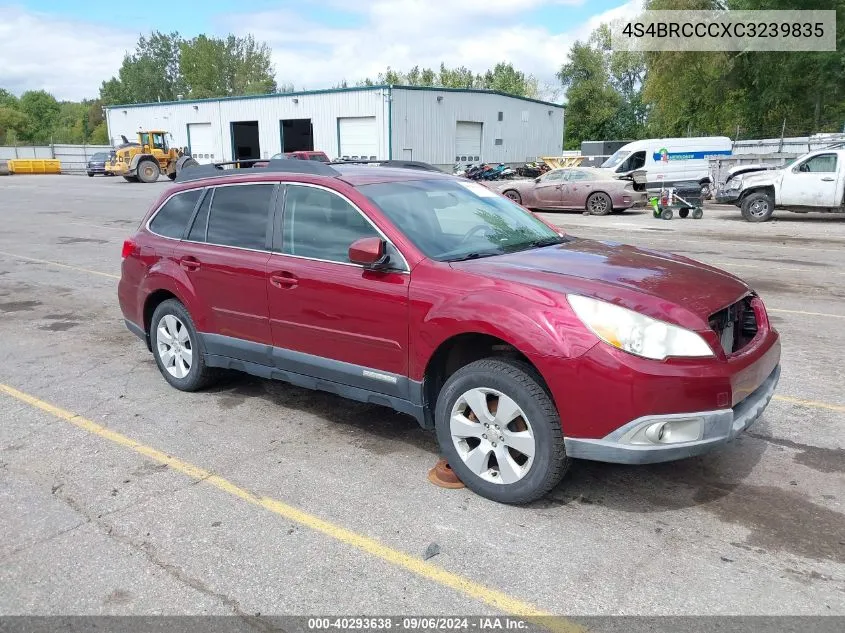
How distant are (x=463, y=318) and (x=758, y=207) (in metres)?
18.2

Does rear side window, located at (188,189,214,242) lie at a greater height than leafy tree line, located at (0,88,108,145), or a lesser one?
lesser

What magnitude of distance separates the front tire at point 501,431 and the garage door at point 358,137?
117 feet

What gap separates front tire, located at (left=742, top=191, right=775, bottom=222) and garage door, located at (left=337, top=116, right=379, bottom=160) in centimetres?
2274

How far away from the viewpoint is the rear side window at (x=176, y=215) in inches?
212

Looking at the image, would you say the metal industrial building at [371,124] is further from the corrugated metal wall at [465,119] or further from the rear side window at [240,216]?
the rear side window at [240,216]

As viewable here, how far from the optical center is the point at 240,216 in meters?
4.94

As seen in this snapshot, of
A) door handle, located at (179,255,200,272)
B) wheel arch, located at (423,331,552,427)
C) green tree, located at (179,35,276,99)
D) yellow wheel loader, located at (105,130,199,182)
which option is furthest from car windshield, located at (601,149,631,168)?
green tree, located at (179,35,276,99)

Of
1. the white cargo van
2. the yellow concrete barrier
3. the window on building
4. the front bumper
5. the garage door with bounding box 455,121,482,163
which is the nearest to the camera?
the front bumper

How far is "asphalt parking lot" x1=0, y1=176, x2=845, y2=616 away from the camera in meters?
2.92

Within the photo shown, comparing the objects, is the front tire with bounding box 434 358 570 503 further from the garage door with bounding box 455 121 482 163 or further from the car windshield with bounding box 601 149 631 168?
the garage door with bounding box 455 121 482 163

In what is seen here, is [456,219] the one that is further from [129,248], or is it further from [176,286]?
[129,248]

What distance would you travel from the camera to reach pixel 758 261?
38.7ft

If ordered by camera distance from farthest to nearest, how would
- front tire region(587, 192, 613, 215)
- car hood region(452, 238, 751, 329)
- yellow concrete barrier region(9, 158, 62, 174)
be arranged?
1. yellow concrete barrier region(9, 158, 62, 174)
2. front tire region(587, 192, 613, 215)
3. car hood region(452, 238, 751, 329)

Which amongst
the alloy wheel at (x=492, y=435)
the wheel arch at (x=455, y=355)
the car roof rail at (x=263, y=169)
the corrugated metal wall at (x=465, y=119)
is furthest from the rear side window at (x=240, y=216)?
the corrugated metal wall at (x=465, y=119)
